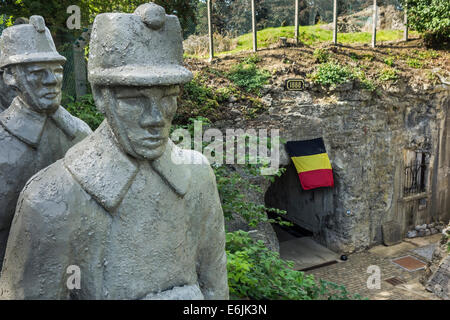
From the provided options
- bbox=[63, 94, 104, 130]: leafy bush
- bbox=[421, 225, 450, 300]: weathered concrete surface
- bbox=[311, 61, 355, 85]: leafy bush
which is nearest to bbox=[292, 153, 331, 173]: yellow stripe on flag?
bbox=[311, 61, 355, 85]: leafy bush

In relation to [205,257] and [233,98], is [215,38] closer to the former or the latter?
[233,98]

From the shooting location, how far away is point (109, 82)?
1568 millimetres

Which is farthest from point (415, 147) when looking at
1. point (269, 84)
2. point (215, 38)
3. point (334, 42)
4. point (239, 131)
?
point (215, 38)

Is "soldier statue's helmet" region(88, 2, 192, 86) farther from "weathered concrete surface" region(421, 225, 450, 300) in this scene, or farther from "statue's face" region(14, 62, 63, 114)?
"weathered concrete surface" region(421, 225, 450, 300)

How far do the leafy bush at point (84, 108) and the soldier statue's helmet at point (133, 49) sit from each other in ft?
20.9

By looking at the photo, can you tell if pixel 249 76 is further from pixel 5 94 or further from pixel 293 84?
pixel 5 94

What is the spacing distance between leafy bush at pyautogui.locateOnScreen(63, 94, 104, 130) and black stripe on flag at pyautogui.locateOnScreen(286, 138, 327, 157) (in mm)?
4985

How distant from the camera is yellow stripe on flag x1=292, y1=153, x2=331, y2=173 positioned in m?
10.9

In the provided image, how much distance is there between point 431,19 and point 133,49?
595 inches

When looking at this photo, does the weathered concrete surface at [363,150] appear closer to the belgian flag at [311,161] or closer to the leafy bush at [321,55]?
the belgian flag at [311,161]

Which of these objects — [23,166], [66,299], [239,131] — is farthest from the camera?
[239,131]

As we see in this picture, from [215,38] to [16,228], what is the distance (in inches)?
533

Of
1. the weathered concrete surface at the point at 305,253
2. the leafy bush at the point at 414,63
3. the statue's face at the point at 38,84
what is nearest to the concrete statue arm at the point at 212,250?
the statue's face at the point at 38,84
